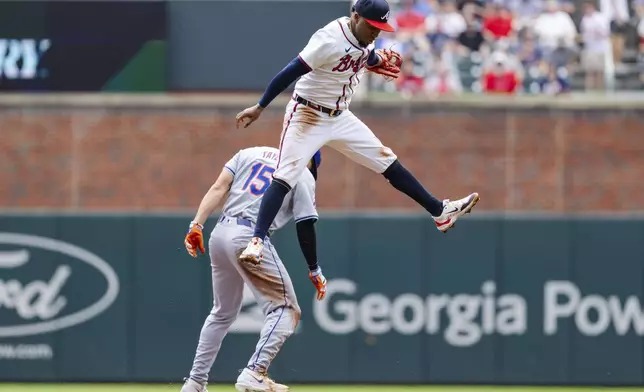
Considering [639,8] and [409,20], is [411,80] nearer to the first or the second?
[409,20]

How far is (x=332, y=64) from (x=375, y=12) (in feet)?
1.56

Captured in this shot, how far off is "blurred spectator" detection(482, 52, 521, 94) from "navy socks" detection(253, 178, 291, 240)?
8935 mm

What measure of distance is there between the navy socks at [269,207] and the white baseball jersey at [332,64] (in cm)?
70

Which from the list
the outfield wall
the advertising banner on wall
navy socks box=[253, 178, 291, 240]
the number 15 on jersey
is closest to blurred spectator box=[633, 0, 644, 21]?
the outfield wall

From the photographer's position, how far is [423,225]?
11.8 metres

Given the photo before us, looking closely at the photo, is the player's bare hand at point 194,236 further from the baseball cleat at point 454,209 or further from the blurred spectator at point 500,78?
the blurred spectator at point 500,78

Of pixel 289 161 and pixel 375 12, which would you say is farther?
pixel 289 161

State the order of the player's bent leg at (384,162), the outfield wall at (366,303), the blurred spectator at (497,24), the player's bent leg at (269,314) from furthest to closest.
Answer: the blurred spectator at (497,24)
the outfield wall at (366,303)
the player's bent leg at (384,162)
the player's bent leg at (269,314)

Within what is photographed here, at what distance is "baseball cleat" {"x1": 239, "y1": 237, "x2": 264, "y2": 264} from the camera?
26.8 ft

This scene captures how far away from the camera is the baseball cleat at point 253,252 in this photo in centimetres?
816

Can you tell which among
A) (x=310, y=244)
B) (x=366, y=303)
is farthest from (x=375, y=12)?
(x=366, y=303)

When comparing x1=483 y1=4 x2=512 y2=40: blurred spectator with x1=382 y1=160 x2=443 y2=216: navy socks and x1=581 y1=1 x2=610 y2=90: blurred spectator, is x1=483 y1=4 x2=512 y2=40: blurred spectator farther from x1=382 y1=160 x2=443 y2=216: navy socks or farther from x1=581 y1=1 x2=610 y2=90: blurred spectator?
x1=382 y1=160 x2=443 y2=216: navy socks

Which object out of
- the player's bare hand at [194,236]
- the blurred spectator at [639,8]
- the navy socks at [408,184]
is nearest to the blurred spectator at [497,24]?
the blurred spectator at [639,8]

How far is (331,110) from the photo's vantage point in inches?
340
